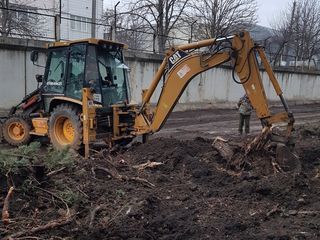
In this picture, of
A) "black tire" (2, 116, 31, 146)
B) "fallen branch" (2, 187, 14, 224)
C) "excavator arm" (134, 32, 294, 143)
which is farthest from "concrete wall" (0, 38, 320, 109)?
"fallen branch" (2, 187, 14, 224)

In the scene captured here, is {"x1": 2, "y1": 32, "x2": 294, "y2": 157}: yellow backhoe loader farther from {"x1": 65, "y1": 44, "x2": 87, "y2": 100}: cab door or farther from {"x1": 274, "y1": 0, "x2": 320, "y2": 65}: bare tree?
{"x1": 274, "y1": 0, "x2": 320, "y2": 65}: bare tree

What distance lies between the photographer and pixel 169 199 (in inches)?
234

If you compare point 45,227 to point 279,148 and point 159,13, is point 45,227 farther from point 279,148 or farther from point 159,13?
point 159,13

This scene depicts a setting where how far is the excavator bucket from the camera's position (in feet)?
23.9

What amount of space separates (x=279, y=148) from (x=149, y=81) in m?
13.3

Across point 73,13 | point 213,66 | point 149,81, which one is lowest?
point 149,81

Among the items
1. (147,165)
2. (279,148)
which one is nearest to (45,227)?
(147,165)

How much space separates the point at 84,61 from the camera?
9297 mm

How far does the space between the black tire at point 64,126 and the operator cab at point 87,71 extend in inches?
13.6

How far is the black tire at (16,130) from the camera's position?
405 inches

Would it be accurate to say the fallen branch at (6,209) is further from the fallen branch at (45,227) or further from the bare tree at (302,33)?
the bare tree at (302,33)

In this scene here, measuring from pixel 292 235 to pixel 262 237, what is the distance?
1.18 ft

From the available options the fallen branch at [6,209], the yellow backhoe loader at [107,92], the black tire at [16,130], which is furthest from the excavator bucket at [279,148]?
the black tire at [16,130]

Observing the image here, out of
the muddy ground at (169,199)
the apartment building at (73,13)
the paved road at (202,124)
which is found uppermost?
the apartment building at (73,13)
